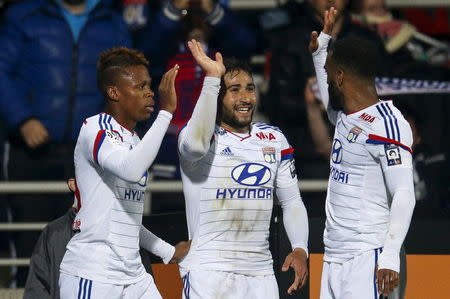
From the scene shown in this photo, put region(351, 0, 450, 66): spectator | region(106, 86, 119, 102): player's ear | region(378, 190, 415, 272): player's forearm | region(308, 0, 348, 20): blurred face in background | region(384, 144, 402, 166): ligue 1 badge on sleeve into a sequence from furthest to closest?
region(351, 0, 450, 66): spectator, region(308, 0, 348, 20): blurred face in background, region(106, 86, 119, 102): player's ear, region(384, 144, 402, 166): ligue 1 badge on sleeve, region(378, 190, 415, 272): player's forearm

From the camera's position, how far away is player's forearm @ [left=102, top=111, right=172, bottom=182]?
5.81 m

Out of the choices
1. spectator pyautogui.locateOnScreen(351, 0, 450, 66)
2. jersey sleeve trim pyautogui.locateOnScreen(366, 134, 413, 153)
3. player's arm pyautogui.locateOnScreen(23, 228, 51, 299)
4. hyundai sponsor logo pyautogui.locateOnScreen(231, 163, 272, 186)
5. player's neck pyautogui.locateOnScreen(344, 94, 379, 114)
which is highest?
spectator pyautogui.locateOnScreen(351, 0, 450, 66)

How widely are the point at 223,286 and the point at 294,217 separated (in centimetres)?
63

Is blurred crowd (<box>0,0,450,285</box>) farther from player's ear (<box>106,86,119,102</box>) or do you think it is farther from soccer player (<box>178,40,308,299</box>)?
player's ear (<box>106,86,119,102</box>)

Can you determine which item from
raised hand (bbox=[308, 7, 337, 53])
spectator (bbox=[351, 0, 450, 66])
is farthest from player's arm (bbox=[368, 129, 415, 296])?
spectator (bbox=[351, 0, 450, 66])

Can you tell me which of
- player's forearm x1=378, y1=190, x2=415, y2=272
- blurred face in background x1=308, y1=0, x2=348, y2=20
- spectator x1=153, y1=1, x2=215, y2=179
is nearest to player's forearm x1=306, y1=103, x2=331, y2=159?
blurred face in background x1=308, y1=0, x2=348, y2=20

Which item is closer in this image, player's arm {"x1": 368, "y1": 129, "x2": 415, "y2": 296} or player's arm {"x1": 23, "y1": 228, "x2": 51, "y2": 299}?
player's arm {"x1": 368, "y1": 129, "x2": 415, "y2": 296}

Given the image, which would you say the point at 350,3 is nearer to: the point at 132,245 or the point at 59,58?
the point at 59,58

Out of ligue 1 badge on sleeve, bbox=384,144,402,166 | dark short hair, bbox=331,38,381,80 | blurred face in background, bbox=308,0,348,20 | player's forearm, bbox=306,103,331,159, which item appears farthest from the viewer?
blurred face in background, bbox=308,0,348,20

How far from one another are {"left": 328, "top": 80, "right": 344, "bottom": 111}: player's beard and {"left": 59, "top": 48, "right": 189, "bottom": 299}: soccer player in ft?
3.22

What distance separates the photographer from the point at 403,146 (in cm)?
609

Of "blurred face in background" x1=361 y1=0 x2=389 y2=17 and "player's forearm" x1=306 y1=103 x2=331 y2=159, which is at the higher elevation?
"blurred face in background" x1=361 y1=0 x2=389 y2=17

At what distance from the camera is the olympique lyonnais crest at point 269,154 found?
21.0 feet

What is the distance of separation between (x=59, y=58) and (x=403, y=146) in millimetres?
3478
